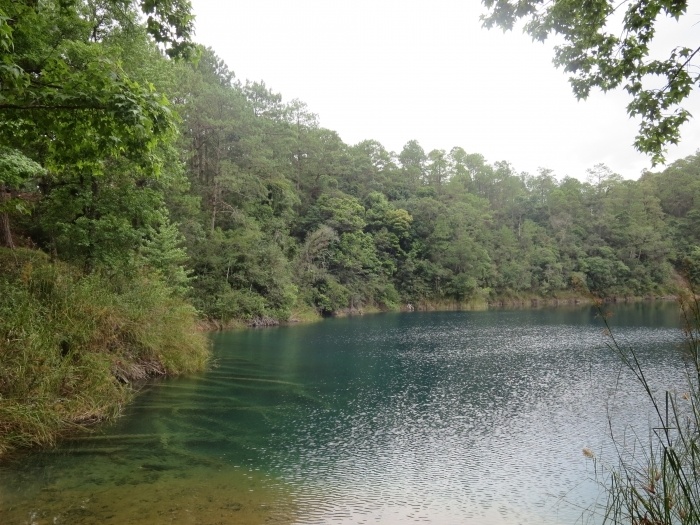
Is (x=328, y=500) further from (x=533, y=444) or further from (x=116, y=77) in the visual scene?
(x=116, y=77)

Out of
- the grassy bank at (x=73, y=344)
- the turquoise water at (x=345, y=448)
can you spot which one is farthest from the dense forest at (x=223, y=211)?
the turquoise water at (x=345, y=448)

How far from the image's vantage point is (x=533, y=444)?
29.1 feet

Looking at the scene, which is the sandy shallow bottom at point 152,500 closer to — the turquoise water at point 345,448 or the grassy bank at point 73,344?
the turquoise water at point 345,448

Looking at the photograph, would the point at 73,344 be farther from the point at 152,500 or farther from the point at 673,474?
the point at 673,474

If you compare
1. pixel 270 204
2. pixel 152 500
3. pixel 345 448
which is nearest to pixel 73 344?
pixel 152 500

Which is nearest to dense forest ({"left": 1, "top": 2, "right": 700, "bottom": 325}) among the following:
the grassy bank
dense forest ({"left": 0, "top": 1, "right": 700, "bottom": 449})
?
dense forest ({"left": 0, "top": 1, "right": 700, "bottom": 449})

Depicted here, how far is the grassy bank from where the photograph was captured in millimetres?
7418

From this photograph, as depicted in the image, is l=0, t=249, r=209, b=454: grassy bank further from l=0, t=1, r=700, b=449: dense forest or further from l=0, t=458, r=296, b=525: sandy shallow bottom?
l=0, t=458, r=296, b=525: sandy shallow bottom

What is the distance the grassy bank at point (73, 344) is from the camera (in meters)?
7.42

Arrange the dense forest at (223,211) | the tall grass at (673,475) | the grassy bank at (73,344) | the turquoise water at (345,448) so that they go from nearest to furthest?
the tall grass at (673,475), the dense forest at (223,211), the turquoise water at (345,448), the grassy bank at (73,344)

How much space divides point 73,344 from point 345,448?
573cm

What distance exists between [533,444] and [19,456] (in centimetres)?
848

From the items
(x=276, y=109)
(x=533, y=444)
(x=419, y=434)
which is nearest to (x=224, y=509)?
(x=419, y=434)

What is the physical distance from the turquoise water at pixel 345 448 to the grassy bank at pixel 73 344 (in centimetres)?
53
